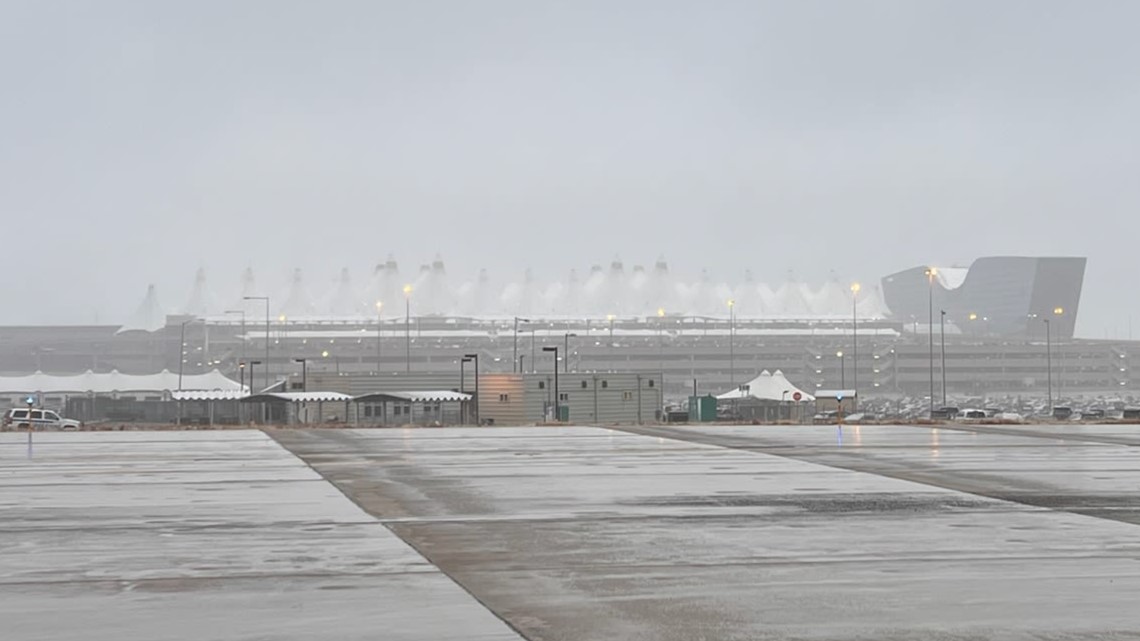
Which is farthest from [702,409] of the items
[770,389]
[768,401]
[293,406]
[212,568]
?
[212,568]

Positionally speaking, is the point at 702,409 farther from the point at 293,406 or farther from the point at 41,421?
the point at 41,421

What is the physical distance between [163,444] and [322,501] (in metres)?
23.9

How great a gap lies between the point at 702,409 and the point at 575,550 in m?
74.4

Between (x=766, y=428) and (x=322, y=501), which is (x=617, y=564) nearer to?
(x=322, y=501)

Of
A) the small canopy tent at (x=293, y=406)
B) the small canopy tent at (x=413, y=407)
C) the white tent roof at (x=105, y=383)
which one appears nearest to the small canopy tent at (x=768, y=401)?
the small canopy tent at (x=413, y=407)

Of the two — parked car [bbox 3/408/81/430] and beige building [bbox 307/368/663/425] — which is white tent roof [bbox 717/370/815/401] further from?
parked car [bbox 3/408/81/430]

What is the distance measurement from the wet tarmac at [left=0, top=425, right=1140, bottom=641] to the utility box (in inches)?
2180

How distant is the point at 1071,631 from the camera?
1095 cm

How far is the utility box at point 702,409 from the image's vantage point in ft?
291

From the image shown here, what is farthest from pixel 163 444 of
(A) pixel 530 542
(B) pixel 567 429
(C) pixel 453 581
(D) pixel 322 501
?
(C) pixel 453 581

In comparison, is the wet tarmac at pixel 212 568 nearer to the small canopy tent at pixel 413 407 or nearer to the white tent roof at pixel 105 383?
the small canopy tent at pixel 413 407

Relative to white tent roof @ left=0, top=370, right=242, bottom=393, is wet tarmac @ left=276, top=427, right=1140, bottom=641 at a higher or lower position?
lower

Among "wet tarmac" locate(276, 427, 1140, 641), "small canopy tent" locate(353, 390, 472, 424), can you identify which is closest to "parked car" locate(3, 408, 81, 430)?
"small canopy tent" locate(353, 390, 472, 424)

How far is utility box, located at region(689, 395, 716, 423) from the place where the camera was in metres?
88.7
